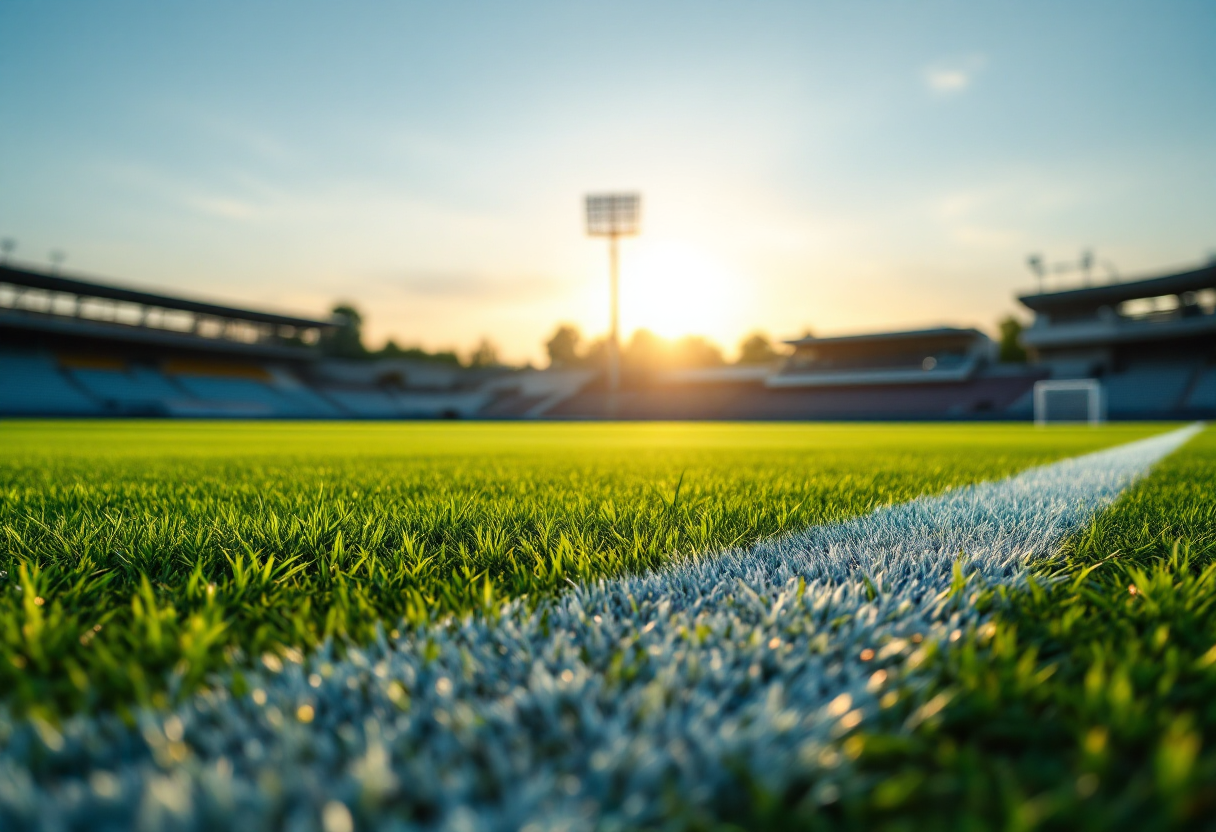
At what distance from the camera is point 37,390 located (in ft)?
103

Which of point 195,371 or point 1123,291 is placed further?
point 195,371

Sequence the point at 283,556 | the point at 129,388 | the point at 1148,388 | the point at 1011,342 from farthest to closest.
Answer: the point at 1011,342 < the point at 129,388 < the point at 1148,388 < the point at 283,556

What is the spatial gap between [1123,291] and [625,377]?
98.7 feet

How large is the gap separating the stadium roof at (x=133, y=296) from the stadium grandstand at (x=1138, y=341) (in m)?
45.0

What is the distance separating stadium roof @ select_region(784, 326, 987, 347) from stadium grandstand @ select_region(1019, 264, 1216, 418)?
337 centimetres

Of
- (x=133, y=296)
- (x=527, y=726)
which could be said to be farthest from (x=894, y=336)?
(x=527, y=726)

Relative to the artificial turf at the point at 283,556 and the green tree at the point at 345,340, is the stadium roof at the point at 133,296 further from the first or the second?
the artificial turf at the point at 283,556

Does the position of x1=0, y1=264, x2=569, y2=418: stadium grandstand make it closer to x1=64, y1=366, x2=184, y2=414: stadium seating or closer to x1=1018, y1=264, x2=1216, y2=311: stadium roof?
x1=64, y1=366, x2=184, y2=414: stadium seating

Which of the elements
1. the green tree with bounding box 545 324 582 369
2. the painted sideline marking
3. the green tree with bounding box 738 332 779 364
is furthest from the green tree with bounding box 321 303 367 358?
the painted sideline marking

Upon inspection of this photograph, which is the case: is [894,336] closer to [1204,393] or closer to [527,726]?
[1204,393]

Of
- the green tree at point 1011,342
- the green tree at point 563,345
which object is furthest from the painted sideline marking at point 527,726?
the green tree at point 563,345

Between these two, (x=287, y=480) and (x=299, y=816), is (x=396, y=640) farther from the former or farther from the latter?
(x=287, y=480)

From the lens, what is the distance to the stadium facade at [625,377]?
32.5 metres

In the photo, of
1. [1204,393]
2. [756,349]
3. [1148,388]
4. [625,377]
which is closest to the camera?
[1204,393]
